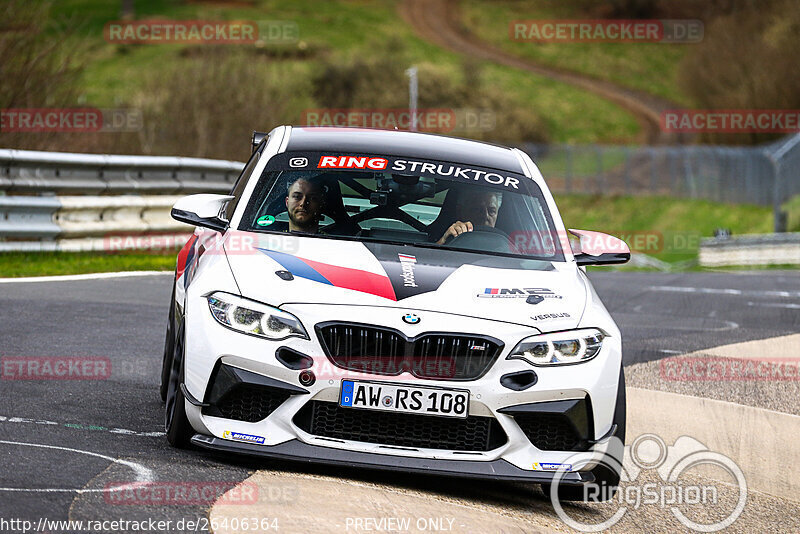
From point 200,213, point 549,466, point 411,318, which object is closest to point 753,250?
point 200,213

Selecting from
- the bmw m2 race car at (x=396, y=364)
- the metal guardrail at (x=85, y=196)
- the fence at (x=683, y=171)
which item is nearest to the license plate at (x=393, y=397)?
the bmw m2 race car at (x=396, y=364)

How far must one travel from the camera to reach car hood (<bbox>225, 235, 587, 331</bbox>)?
17.9 feet

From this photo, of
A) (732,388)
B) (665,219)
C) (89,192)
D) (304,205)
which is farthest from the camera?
(665,219)

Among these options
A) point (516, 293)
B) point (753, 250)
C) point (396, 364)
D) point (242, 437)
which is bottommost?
point (753, 250)

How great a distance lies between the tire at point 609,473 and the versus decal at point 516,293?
0.49m

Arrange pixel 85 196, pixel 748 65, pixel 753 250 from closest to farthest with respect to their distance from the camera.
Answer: pixel 85 196
pixel 753 250
pixel 748 65

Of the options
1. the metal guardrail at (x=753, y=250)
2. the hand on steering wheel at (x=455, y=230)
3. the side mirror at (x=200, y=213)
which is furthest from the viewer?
Result: the metal guardrail at (x=753, y=250)

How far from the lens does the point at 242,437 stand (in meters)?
5.36

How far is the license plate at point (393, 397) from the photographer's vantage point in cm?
527

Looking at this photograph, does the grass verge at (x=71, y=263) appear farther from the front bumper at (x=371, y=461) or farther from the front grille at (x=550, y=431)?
the front grille at (x=550, y=431)

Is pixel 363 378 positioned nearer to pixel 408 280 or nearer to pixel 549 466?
pixel 408 280

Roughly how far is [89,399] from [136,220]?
8.28 metres

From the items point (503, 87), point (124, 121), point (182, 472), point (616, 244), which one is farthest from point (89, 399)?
point (503, 87)

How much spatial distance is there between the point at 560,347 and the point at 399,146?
2.10 meters
